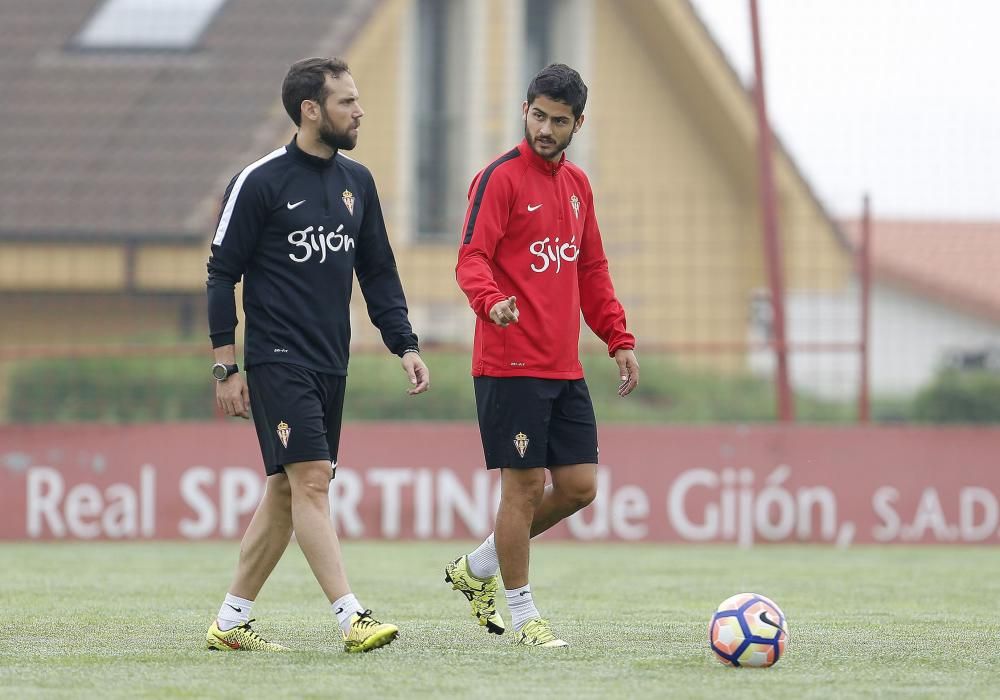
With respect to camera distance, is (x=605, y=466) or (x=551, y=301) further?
(x=605, y=466)

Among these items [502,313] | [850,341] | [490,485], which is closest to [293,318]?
[502,313]

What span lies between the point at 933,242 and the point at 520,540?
8.97 meters

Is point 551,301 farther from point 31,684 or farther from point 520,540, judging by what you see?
point 31,684

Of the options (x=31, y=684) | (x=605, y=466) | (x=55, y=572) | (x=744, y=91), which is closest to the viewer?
(x=31, y=684)

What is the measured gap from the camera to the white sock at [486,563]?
263 inches

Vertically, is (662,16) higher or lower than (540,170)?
higher

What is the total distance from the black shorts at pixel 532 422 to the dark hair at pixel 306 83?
1155mm

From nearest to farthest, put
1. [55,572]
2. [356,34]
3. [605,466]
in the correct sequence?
[55,572]
[605,466]
[356,34]

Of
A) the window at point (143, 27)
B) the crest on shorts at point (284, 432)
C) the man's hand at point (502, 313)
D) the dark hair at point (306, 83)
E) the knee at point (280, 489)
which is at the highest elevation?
the window at point (143, 27)

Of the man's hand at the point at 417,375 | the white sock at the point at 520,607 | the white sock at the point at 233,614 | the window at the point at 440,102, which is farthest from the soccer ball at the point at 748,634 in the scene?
the window at the point at 440,102

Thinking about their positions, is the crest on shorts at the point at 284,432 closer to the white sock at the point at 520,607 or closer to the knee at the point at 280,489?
the knee at the point at 280,489

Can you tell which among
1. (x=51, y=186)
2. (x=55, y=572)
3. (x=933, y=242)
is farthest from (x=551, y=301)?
(x=51, y=186)

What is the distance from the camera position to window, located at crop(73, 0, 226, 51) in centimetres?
2077

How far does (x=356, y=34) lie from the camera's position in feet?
65.8
